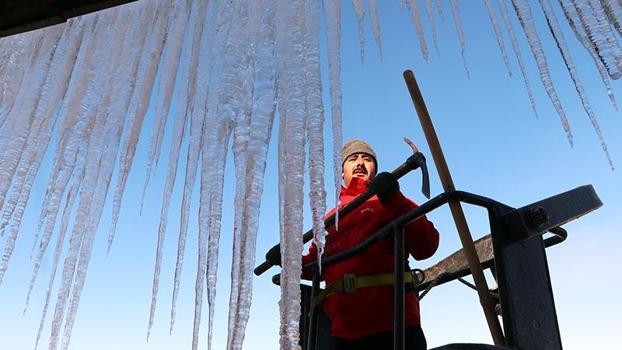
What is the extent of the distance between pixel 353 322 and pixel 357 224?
63cm

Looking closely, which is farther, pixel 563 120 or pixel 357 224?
pixel 357 224

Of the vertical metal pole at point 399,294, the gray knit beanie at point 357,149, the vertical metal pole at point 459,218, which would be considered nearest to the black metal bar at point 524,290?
the vertical metal pole at point 399,294

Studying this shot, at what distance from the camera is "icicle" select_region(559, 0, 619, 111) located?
4.50 ft

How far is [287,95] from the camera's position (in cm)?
154

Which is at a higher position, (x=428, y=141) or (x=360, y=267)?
(x=428, y=141)

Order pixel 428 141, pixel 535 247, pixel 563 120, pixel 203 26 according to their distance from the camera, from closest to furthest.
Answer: pixel 563 120 < pixel 203 26 < pixel 535 247 < pixel 428 141

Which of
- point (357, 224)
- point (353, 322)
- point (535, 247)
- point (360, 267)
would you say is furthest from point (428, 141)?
point (535, 247)

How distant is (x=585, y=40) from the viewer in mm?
1407

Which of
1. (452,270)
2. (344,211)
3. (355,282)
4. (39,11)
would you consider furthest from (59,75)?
(452,270)

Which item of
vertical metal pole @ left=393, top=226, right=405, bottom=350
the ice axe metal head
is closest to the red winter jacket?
the ice axe metal head

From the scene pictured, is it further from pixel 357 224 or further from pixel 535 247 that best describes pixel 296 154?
pixel 357 224

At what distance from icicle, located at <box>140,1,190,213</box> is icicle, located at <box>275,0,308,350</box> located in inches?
18.6

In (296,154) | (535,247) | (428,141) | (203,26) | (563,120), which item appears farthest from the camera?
(428,141)

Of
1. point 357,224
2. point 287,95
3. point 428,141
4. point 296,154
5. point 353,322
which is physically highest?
point 428,141
